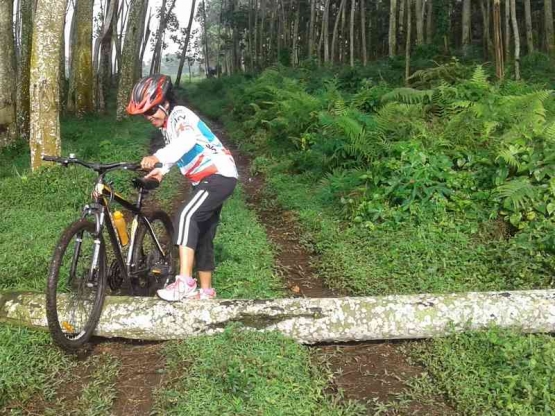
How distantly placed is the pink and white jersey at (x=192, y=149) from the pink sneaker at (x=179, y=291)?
77 centimetres

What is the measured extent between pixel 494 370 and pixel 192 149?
2.59 meters

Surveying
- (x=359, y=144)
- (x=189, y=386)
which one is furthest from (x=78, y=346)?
(x=359, y=144)

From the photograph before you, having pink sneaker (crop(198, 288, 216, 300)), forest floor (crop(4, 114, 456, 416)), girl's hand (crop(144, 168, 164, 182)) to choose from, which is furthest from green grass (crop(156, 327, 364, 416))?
girl's hand (crop(144, 168, 164, 182))

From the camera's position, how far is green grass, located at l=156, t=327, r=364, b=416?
9.62 feet

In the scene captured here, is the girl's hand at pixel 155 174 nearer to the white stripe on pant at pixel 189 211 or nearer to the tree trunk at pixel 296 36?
the white stripe on pant at pixel 189 211

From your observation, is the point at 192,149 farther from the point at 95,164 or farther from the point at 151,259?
the point at 151,259

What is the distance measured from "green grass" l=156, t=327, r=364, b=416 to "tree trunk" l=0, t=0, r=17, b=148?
7475mm

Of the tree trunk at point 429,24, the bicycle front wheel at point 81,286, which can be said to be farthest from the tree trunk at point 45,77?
the tree trunk at point 429,24

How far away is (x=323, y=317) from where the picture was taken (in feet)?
12.0

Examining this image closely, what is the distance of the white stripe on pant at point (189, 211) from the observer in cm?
385

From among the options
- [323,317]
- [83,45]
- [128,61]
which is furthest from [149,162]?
[128,61]

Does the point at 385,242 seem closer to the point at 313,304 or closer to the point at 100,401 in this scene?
the point at 313,304

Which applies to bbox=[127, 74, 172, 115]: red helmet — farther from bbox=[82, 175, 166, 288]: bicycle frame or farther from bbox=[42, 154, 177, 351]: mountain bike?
bbox=[82, 175, 166, 288]: bicycle frame

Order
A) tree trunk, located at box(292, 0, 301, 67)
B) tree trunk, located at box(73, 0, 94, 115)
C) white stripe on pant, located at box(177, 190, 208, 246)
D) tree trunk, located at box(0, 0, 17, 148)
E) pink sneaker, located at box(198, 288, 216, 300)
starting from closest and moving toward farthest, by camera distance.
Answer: white stripe on pant, located at box(177, 190, 208, 246) → pink sneaker, located at box(198, 288, 216, 300) → tree trunk, located at box(0, 0, 17, 148) → tree trunk, located at box(73, 0, 94, 115) → tree trunk, located at box(292, 0, 301, 67)
